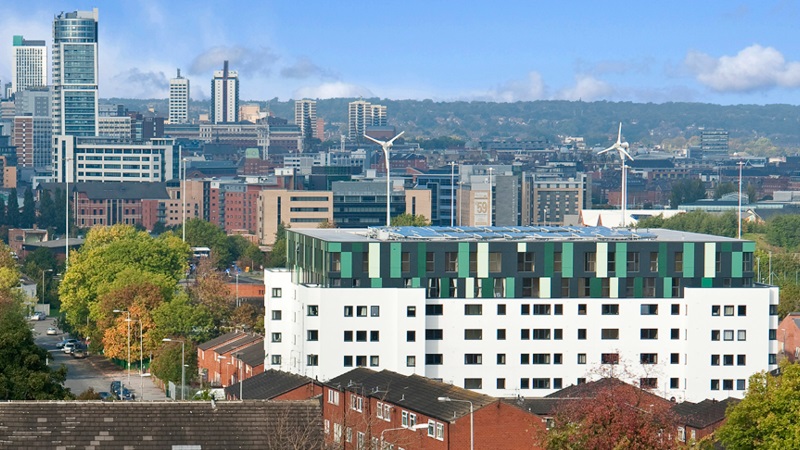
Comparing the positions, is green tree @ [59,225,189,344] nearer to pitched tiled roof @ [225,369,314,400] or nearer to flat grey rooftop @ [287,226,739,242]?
flat grey rooftop @ [287,226,739,242]

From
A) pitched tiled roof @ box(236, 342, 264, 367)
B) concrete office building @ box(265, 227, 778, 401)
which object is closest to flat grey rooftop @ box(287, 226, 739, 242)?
concrete office building @ box(265, 227, 778, 401)

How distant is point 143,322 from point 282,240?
8576cm

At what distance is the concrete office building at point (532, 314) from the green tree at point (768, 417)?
2591cm

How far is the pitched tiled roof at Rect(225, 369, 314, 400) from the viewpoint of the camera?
71312 millimetres

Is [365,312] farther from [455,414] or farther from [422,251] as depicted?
[455,414]

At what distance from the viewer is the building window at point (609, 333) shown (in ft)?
272

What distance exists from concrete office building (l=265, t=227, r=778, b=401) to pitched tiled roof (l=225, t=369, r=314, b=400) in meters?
2.66

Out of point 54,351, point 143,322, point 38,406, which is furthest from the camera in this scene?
point 54,351

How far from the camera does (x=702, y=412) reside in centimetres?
6581

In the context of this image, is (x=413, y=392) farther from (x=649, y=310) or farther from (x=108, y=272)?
(x=108, y=272)

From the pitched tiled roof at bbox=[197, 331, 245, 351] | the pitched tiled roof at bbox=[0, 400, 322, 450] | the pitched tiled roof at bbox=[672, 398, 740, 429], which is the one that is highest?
the pitched tiled roof at bbox=[0, 400, 322, 450]

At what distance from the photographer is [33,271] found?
164125 millimetres

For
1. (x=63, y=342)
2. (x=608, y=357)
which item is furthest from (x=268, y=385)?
(x=63, y=342)

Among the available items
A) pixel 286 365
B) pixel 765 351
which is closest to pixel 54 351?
pixel 286 365
